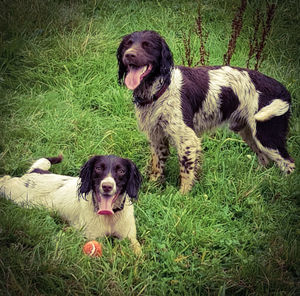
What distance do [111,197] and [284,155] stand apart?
2056 millimetres

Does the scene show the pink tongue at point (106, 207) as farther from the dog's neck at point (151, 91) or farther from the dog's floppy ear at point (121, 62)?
the dog's floppy ear at point (121, 62)

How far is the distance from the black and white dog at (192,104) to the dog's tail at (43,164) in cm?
89

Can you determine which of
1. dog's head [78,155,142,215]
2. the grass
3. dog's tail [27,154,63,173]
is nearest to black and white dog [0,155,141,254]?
dog's head [78,155,142,215]

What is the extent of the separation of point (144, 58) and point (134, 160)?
1311 mm

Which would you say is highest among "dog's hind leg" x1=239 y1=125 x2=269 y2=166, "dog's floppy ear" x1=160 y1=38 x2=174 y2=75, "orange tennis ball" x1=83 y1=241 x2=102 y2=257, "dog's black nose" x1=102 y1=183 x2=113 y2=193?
"dog's floppy ear" x1=160 y1=38 x2=174 y2=75

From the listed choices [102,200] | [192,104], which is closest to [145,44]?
[192,104]

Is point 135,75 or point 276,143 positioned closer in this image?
point 135,75

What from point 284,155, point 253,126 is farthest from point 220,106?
point 284,155

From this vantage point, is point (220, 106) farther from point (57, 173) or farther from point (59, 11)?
point (59, 11)

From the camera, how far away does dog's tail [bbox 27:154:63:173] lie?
4.29 meters

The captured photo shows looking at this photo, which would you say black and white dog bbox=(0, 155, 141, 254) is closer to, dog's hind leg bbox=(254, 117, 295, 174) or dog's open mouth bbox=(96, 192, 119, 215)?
dog's open mouth bbox=(96, 192, 119, 215)

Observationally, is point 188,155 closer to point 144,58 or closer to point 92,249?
point 144,58

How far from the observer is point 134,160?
486 cm

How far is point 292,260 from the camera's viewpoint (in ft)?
11.1
